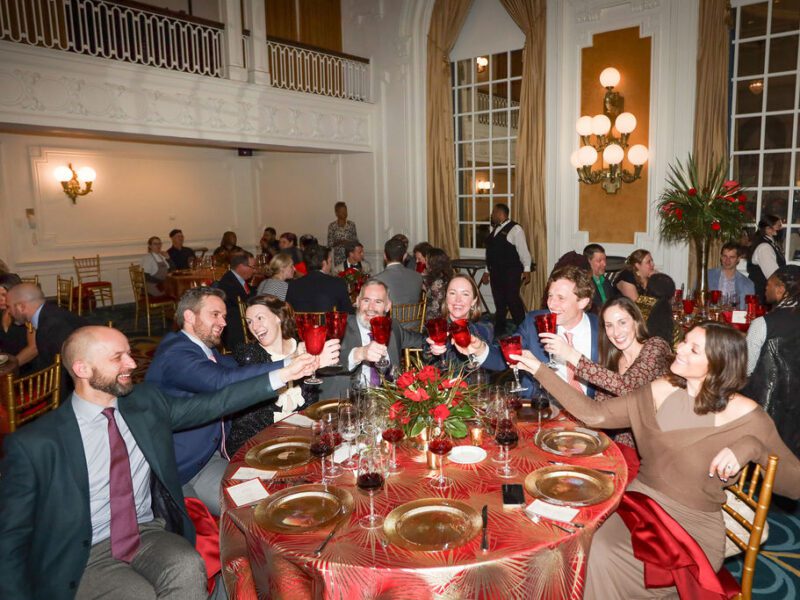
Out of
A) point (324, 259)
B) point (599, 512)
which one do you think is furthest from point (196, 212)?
point (599, 512)

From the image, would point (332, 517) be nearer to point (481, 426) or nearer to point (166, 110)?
point (481, 426)

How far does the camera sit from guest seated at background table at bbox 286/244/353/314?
5.13 m

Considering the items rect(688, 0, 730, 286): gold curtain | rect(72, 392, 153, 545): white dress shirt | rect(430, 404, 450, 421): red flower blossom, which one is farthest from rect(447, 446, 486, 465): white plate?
rect(688, 0, 730, 286): gold curtain

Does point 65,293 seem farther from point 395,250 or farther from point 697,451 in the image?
point 697,451

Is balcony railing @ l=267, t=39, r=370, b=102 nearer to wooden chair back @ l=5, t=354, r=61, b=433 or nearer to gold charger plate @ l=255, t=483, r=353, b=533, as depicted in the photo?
wooden chair back @ l=5, t=354, r=61, b=433

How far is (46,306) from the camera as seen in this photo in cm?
387

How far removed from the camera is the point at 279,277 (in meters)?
5.88

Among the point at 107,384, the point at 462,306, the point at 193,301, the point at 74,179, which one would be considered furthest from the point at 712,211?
the point at 74,179

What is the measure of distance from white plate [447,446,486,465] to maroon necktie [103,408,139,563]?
116cm

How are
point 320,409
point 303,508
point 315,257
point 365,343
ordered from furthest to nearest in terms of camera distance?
1. point 315,257
2. point 365,343
3. point 320,409
4. point 303,508

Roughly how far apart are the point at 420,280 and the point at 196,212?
295 inches

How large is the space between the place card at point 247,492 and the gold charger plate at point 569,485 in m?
0.89

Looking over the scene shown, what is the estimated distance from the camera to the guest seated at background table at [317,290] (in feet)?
16.8

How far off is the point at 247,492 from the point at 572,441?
4.10 ft
